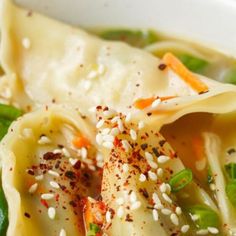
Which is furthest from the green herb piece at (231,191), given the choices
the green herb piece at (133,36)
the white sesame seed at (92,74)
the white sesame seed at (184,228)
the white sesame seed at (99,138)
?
the green herb piece at (133,36)

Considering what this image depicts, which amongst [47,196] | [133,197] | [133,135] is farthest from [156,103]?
[47,196]

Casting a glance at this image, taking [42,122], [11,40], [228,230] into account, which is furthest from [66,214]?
[11,40]

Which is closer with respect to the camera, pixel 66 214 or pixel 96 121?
pixel 66 214

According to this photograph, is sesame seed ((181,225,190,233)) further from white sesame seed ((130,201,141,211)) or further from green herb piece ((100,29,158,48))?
green herb piece ((100,29,158,48))

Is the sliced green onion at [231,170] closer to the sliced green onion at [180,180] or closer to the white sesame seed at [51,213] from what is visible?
the sliced green onion at [180,180]

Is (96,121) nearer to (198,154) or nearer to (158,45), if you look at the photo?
(198,154)

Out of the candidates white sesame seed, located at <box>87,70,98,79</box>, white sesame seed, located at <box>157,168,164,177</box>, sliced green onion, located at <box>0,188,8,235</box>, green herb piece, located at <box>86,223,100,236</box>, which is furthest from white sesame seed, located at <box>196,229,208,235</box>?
white sesame seed, located at <box>87,70,98,79</box>

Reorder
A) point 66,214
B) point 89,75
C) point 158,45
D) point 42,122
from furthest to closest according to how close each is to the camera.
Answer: point 158,45 < point 89,75 < point 42,122 < point 66,214

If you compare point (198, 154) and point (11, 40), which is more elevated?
point (11, 40)
